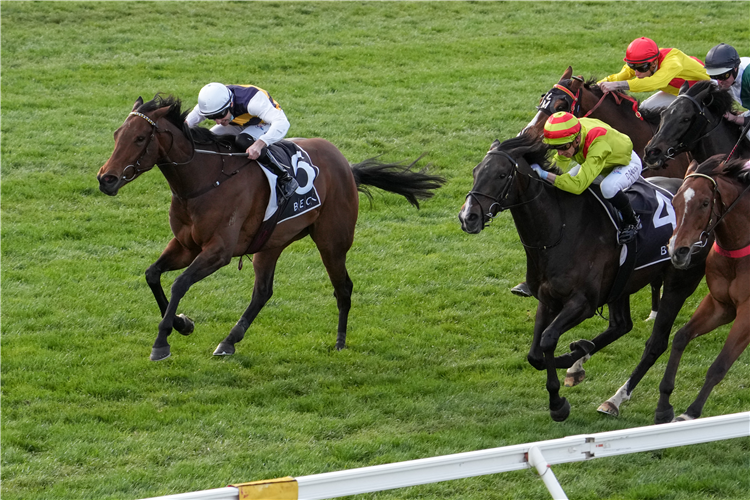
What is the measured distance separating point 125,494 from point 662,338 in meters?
3.86

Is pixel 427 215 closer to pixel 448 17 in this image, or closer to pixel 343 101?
pixel 343 101

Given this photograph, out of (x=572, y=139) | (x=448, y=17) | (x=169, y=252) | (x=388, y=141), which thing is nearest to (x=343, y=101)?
→ (x=388, y=141)

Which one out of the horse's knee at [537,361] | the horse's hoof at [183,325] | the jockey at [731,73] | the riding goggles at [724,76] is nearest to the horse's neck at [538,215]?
the horse's knee at [537,361]

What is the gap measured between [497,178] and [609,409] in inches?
76.8

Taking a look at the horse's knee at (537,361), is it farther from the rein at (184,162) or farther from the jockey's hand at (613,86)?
the jockey's hand at (613,86)

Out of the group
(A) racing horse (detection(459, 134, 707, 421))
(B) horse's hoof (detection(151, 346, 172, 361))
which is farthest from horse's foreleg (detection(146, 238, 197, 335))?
(A) racing horse (detection(459, 134, 707, 421))

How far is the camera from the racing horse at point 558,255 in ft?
18.9

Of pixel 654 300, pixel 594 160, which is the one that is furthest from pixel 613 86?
pixel 594 160

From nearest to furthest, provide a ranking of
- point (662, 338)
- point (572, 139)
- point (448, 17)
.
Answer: point (572, 139) < point (662, 338) < point (448, 17)

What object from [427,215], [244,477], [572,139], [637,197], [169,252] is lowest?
[427,215]

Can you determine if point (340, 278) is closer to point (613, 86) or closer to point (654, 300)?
point (654, 300)

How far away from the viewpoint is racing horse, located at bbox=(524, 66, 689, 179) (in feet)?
26.8

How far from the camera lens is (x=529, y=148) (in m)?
5.91

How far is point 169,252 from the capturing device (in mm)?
7203
